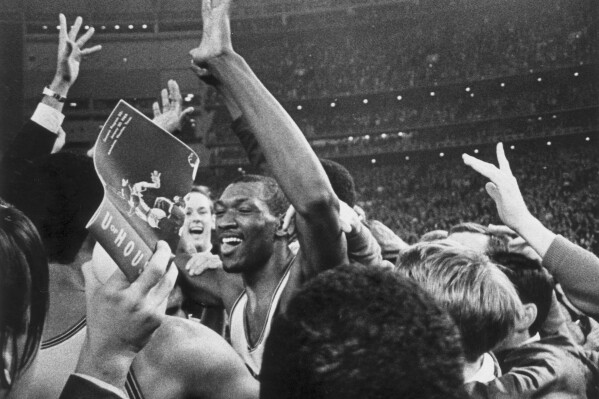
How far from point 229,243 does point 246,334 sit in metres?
0.32

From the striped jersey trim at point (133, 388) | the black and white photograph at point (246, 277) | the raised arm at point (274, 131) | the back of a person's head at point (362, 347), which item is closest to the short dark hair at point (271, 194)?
the black and white photograph at point (246, 277)

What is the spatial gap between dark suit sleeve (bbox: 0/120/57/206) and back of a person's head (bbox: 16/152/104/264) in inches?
1.7

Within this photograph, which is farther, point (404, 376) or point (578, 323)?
point (578, 323)

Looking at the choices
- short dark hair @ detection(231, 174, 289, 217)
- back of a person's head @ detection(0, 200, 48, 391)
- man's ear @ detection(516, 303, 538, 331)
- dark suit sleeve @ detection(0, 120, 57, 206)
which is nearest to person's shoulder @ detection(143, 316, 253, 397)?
back of a person's head @ detection(0, 200, 48, 391)

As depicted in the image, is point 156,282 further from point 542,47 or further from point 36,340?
point 542,47

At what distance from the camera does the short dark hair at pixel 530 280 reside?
1.82 m

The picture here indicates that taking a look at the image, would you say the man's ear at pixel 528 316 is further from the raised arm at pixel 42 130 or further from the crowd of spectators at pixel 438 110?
the crowd of spectators at pixel 438 110

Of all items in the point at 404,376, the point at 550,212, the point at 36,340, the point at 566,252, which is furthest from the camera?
the point at 550,212

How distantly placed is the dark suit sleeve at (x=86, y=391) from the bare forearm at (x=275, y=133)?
1.85 ft

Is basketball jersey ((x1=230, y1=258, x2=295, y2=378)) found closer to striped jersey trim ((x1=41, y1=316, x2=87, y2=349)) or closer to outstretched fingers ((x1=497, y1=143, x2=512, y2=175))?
striped jersey trim ((x1=41, y1=316, x2=87, y2=349))

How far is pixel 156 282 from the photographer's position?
0.98m

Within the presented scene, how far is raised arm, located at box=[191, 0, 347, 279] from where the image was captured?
1380mm

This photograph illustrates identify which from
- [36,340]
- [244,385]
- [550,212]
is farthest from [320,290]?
[550,212]

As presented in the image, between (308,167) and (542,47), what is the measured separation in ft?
41.0
